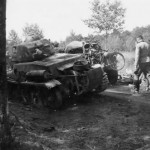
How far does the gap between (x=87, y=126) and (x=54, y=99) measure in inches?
89.2

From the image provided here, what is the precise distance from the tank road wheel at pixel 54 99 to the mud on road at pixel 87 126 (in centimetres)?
25

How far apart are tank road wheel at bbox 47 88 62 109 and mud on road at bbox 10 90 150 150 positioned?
0.84ft

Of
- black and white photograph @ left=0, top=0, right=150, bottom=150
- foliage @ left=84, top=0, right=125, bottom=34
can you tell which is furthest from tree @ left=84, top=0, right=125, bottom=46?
black and white photograph @ left=0, top=0, right=150, bottom=150

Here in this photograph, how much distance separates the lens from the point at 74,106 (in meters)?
9.41

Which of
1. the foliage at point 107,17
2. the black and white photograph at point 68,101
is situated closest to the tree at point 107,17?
the foliage at point 107,17

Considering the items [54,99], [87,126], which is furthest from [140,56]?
[87,126]

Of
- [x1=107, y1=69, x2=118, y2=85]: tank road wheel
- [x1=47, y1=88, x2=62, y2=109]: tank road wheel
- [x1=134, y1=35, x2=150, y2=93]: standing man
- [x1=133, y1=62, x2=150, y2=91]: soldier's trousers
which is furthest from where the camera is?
[x1=107, y1=69, x2=118, y2=85]: tank road wheel

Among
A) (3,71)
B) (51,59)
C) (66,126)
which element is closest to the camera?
(3,71)

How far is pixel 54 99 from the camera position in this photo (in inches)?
361

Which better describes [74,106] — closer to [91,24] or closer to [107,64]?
[107,64]

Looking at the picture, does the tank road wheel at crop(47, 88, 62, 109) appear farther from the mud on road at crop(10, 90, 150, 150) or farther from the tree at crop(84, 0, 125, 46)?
the tree at crop(84, 0, 125, 46)

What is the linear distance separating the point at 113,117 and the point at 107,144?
2.06 m

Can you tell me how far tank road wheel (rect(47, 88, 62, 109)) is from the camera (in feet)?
29.7

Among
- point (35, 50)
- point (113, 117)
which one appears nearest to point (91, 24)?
point (35, 50)
